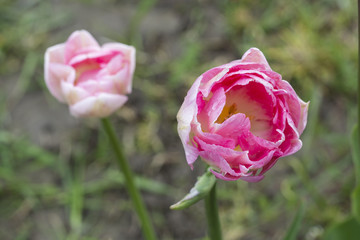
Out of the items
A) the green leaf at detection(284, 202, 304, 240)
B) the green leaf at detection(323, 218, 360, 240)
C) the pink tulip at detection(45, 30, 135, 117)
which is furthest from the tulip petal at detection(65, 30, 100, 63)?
the green leaf at detection(323, 218, 360, 240)

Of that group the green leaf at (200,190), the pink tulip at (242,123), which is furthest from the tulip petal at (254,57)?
the green leaf at (200,190)

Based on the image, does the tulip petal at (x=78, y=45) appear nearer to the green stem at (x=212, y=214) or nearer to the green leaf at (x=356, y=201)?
the green stem at (x=212, y=214)

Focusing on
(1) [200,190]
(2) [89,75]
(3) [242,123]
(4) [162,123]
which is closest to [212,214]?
(1) [200,190]

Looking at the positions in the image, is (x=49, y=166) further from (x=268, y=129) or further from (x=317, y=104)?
(x=268, y=129)

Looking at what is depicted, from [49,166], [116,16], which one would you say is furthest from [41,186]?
[116,16]

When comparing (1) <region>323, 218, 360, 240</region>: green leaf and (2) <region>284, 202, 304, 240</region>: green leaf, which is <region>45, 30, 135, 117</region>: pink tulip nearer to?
(2) <region>284, 202, 304, 240</region>: green leaf

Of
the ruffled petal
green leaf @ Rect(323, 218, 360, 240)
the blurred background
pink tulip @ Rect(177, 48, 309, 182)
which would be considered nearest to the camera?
pink tulip @ Rect(177, 48, 309, 182)
